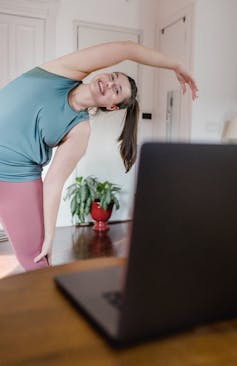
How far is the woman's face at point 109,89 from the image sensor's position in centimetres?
168

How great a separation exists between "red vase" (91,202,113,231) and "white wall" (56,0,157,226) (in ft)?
1.08

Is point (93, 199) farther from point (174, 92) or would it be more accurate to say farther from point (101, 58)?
point (101, 58)

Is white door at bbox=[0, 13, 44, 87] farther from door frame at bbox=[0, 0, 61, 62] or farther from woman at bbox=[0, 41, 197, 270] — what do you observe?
woman at bbox=[0, 41, 197, 270]

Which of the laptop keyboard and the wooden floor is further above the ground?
the laptop keyboard

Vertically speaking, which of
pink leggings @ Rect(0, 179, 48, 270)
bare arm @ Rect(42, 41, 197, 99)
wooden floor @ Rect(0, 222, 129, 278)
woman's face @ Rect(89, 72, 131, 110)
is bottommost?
wooden floor @ Rect(0, 222, 129, 278)

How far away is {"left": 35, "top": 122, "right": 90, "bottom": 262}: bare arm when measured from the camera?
1.57 m

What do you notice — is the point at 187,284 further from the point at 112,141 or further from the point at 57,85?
the point at 112,141

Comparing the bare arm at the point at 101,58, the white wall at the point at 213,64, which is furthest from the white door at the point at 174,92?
the bare arm at the point at 101,58

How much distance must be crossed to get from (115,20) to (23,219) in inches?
126

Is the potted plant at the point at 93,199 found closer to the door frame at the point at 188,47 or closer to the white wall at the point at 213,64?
the door frame at the point at 188,47

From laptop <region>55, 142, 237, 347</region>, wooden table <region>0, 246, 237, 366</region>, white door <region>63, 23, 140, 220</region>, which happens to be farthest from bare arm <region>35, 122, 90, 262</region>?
white door <region>63, 23, 140, 220</region>

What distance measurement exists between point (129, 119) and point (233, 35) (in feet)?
8.58

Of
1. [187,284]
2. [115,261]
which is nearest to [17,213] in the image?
[115,261]

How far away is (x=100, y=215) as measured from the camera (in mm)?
3926
